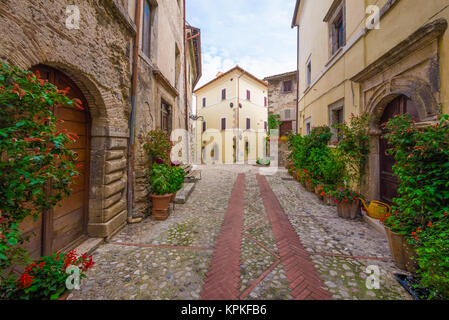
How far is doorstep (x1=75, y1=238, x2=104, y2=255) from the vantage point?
2.71 meters

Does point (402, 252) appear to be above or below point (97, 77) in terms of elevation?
below

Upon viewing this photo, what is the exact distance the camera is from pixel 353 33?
16.0ft

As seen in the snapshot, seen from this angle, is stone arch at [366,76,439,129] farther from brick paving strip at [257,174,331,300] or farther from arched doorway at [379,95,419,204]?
brick paving strip at [257,174,331,300]

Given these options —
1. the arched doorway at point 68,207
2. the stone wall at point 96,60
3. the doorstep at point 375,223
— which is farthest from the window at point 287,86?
the arched doorway at point 68,207

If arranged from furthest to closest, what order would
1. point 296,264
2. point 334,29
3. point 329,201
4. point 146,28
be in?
1. point 334,29
2. point 329,201
3. point 146,28
4. point 296,264

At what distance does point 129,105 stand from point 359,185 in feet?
18.9

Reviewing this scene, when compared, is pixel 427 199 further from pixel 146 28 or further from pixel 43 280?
pixel 146 28

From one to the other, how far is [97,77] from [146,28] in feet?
9.96

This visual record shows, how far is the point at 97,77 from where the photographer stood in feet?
9.19

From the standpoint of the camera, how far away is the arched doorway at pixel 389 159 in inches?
138

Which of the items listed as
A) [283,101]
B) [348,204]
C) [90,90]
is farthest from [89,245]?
[283,101]

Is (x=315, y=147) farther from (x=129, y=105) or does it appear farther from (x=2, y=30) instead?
(x=2, y=30)

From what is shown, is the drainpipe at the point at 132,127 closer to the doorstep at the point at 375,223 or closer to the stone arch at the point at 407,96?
the doorstep at the point at 375,223
